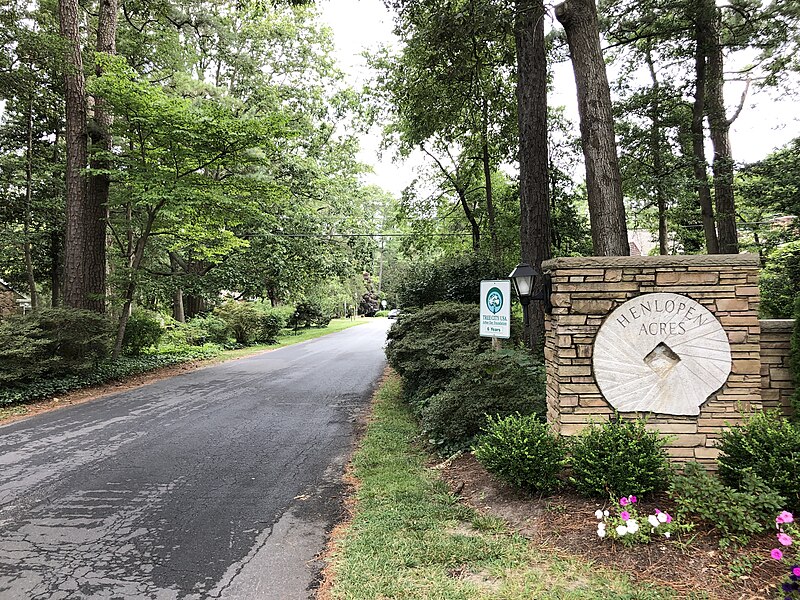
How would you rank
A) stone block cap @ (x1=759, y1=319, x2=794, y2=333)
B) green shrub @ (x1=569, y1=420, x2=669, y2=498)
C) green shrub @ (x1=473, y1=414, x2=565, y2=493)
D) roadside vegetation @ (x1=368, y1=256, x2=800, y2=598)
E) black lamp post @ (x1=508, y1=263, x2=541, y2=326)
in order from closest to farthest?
roadside vegetation @ (x1=368, y1=256, x2=800, y2=598) < green shrub @ (x1=569, y1=420, x2=669, y2=498) < green shrub @ (x1=473, y1=414, x2=565, y2=493) < stone block cap @ (x1=759, y1=319, x2=794, y2=333) < black lamp post @ (x1=508, y1=263, x2=541, y2=326)

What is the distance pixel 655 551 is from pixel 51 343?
10.5m

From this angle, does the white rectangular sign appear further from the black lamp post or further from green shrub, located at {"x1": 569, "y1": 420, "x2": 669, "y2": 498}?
green shrub, located at {"x1": 569, "y1": 420, "x2": 669, "y2": 498}

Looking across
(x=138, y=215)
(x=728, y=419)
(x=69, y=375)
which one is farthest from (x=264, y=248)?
(x=728, y=419)

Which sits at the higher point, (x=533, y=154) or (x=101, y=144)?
(x=101, y=144)

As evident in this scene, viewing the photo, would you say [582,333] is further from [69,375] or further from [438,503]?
[69,375]

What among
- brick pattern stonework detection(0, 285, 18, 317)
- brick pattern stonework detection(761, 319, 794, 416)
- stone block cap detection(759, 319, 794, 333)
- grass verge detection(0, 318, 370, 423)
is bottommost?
grass verge detection(0, 318, 370, 423)

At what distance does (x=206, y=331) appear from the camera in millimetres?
17984

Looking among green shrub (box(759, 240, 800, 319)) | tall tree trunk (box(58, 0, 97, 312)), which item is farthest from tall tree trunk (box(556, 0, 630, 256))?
tall tree trunk (box(58, 0, 97, 312))

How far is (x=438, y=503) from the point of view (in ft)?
12.9

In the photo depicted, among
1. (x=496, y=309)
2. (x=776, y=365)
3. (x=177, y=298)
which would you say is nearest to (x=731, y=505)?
(x=776, y=365)

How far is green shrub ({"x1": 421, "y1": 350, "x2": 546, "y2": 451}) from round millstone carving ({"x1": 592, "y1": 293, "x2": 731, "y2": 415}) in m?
1.01

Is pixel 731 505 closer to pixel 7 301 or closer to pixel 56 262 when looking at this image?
pixel 56 262

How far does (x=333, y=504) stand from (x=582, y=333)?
8.41 feet

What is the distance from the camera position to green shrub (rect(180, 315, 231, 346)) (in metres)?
16.6
